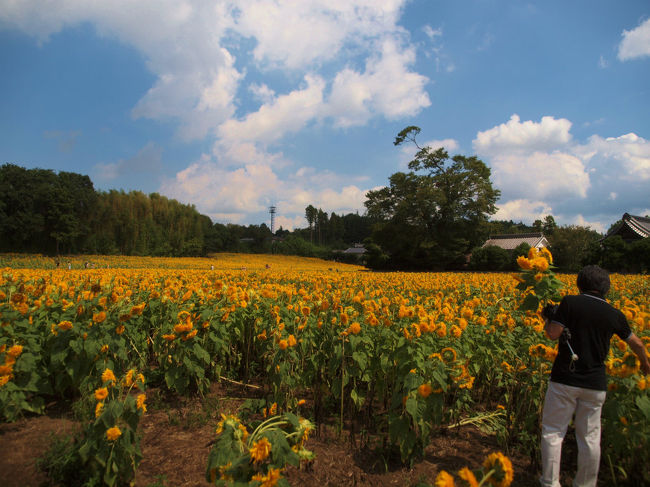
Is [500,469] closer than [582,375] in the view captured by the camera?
Yes

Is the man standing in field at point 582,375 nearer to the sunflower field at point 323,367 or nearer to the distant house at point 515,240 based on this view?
the sunflower field at point 323,367

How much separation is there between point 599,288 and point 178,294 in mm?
4525

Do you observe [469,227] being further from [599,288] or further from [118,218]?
[118,218]

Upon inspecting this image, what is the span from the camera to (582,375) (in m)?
2.33

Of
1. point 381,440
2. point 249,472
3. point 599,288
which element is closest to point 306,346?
point 381,440

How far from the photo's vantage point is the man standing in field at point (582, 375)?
2314mm

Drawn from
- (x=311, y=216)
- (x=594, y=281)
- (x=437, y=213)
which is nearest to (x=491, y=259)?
(x=437, y=213)

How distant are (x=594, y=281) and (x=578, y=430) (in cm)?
105

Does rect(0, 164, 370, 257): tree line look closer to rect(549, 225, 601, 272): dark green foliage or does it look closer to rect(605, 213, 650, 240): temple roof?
rect(549, 225, 601, 272): dark green foliage

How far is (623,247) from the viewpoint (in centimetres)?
2159

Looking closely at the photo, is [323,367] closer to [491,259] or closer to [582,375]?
[582,375]

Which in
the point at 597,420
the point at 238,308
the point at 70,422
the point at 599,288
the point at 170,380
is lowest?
the point at 70,422

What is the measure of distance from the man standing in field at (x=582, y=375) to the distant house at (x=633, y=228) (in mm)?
29964

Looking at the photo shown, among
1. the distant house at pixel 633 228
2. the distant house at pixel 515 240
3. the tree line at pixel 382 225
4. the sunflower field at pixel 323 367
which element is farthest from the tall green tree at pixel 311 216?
the sunflower field at pixel 323 367
